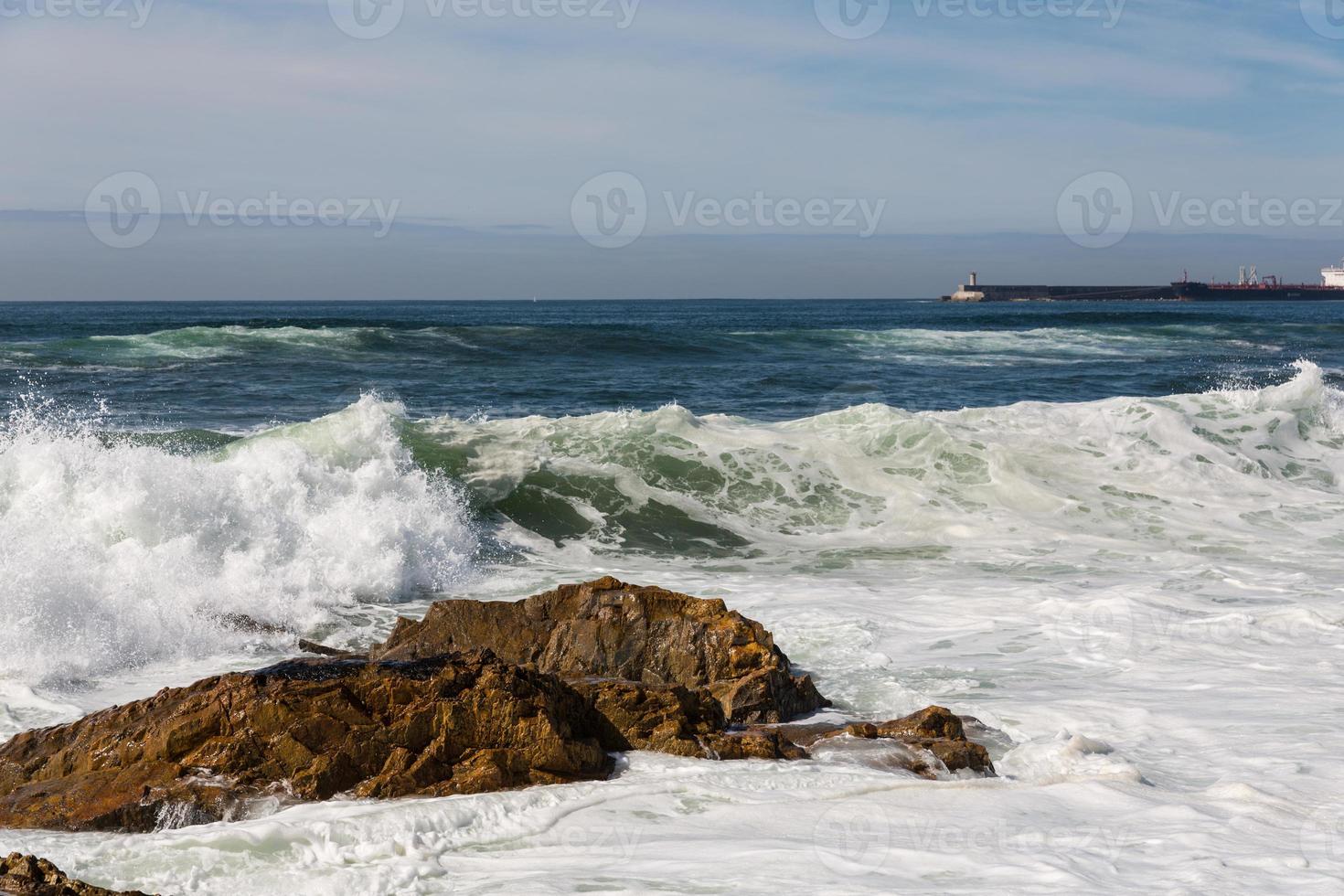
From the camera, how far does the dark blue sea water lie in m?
19.4

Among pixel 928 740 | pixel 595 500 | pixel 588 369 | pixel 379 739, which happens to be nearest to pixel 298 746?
pixel 379 739

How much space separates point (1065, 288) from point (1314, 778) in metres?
115

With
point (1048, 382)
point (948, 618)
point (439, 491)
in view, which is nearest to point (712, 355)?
point (1048, 382)

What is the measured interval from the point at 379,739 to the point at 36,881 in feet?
4.37

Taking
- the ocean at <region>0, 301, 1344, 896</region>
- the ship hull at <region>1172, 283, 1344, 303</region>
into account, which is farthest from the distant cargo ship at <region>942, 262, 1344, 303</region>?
the ocean at <region>0, 301, 1344, 896</region>

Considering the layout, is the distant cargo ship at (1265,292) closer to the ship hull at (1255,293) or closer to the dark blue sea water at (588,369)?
the ship hull at (1255,293)

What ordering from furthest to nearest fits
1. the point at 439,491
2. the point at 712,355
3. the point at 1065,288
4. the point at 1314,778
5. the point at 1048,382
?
the point at 1065,288 → the point at 712,355 → the point at 1048,382 → the point at 439,491 → the point at 1314,778

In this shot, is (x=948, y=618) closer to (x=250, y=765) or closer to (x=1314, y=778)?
(x=1314, y=778)

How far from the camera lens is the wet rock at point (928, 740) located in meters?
4.35

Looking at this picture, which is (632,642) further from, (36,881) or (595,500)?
(595,500)

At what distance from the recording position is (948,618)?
7.37m

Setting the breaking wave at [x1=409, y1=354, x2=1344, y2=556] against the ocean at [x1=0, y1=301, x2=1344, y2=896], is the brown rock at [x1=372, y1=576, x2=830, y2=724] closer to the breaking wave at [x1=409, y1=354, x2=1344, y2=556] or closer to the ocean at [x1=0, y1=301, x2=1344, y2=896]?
the ocean at [x1=0, y1=301, x2=1344, y2=896]

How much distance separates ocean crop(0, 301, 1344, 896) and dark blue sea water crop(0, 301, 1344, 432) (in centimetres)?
43

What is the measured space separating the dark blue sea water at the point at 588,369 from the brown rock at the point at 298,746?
12091 mm
